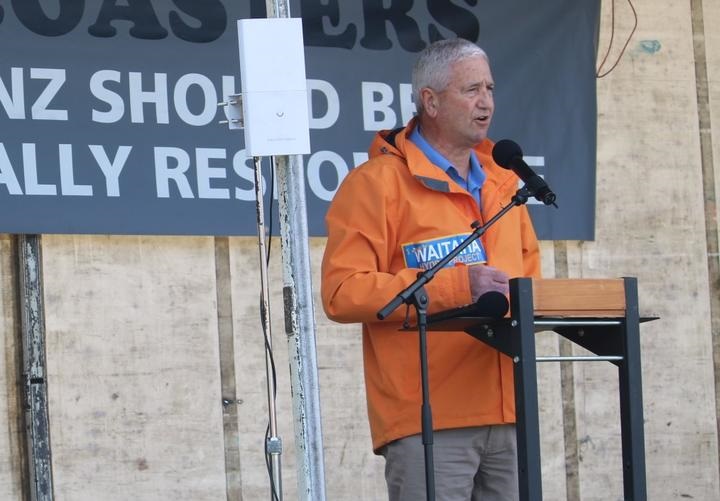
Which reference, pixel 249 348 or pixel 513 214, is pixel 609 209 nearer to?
pixel 249 348

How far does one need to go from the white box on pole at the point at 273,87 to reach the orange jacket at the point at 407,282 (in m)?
0.21

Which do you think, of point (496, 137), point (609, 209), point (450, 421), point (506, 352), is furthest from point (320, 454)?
point (609, 209)

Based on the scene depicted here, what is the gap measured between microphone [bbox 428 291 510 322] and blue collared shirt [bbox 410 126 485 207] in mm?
561

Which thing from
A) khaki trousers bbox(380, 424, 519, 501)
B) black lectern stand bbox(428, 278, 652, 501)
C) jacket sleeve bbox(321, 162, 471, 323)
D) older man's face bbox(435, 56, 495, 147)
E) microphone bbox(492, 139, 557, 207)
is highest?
older man's face bbox(435, 56, 495, 147)

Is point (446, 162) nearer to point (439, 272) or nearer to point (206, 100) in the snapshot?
point (439, 272)

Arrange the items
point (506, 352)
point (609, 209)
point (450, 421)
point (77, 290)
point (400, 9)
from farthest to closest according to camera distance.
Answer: point (609, 209), point (400, 9), point (77, 290), point (450, 421), point (506, 352)

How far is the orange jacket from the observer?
10.8 ft

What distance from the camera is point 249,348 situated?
495 cm

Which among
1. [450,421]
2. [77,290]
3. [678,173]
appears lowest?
[450,421]

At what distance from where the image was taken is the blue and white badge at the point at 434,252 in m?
3.41

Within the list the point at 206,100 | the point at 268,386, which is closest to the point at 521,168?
the point at 268,386

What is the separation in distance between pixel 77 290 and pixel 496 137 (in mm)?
1692

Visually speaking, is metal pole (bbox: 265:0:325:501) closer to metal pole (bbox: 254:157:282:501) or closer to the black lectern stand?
metal pole (bbox: 254:157:282:501)

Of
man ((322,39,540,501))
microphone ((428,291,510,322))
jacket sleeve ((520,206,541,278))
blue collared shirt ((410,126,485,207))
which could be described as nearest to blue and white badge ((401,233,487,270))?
man ((322,39,540,501))
